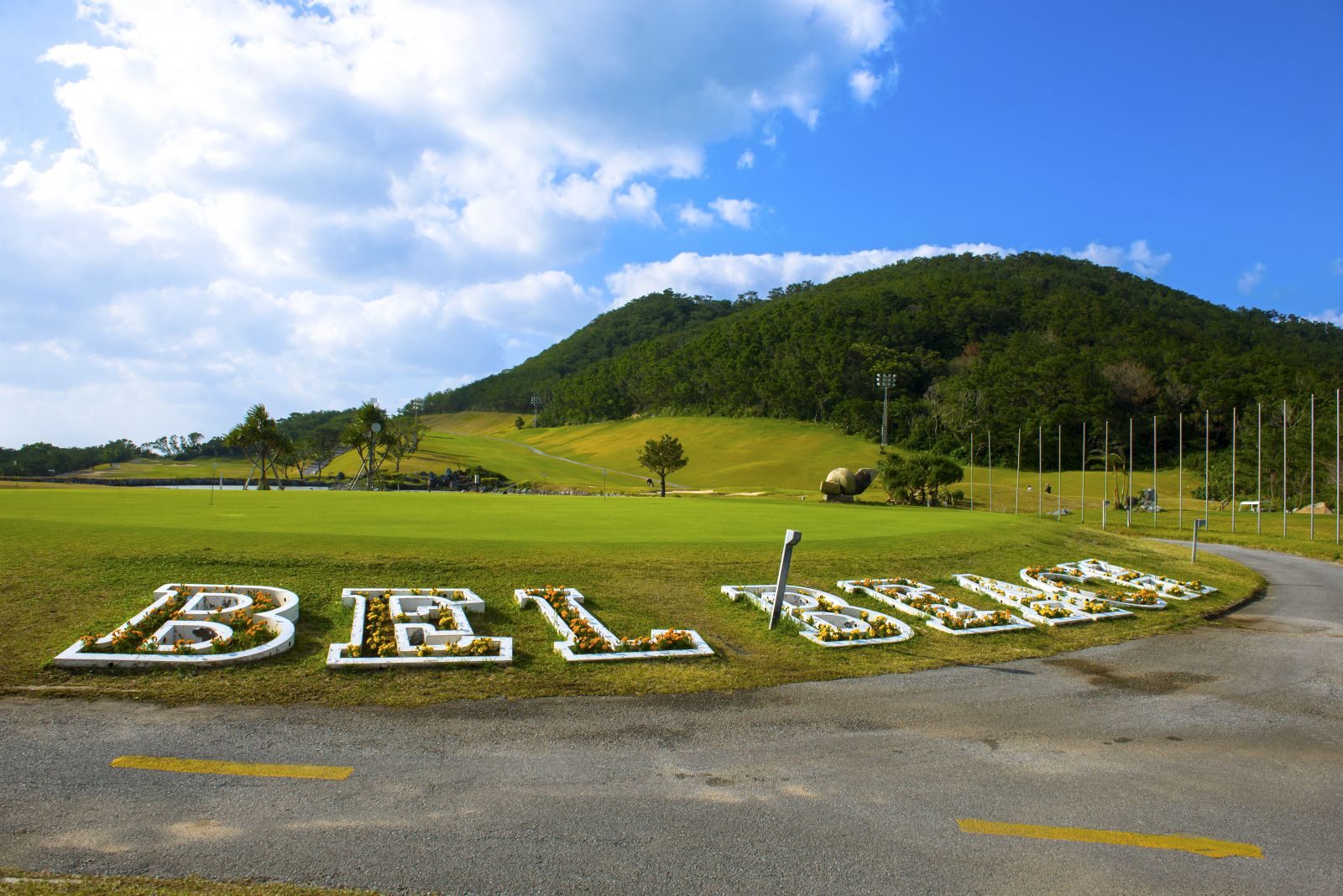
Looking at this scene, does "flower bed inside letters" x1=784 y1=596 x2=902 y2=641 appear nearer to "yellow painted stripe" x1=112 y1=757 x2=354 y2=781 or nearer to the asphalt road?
the asphalt road

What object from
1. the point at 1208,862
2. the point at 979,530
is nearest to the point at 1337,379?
the point at 979,530

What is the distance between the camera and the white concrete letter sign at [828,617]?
12742mm

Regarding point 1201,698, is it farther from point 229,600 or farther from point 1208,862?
point 229,600

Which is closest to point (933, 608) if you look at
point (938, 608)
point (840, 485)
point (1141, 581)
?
point (938, 608)

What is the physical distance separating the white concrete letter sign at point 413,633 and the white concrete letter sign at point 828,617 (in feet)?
15.1

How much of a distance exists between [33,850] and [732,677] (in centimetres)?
702

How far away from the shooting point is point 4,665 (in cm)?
934

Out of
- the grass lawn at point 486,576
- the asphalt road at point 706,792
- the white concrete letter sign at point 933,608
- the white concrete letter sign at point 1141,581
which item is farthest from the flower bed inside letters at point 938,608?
the white concrete letter sign at point 1141,581

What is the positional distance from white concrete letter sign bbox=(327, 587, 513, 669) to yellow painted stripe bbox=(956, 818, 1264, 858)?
19.7 ft

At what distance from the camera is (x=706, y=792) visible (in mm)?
6816

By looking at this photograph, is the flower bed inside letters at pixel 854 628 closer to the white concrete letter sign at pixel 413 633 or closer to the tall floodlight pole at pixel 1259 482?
the white concrete letter sign at pixel 413 633

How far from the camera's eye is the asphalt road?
18.1 feet

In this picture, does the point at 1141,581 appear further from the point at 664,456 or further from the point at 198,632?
the point at 664,456

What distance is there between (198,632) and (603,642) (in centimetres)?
514
